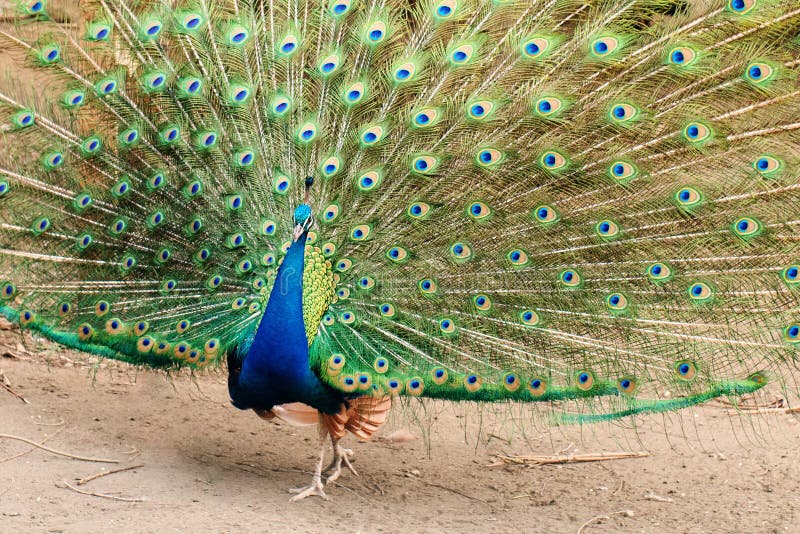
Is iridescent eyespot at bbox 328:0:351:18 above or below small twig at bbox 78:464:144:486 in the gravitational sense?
above

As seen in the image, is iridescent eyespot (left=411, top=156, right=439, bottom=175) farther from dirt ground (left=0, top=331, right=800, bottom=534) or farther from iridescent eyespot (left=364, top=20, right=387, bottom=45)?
dirt ground (left=0, top=331, right=800, bottom=534)

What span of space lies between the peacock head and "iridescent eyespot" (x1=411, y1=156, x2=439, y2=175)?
1.91ft

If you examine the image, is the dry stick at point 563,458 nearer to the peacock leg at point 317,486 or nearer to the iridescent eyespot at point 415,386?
the peacock leg at point 317,486

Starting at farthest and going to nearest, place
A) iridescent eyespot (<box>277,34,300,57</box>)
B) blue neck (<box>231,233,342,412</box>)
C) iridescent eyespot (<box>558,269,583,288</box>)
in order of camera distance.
Answer: iridescent eyespot (<box>277,34,300,57</box>) < iridescent eyespot (<box>558,269,583,288</box>) < blue neck (<box>231,233,342,412</box>)

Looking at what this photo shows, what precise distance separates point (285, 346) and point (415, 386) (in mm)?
569

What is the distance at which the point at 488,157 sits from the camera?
400 cm

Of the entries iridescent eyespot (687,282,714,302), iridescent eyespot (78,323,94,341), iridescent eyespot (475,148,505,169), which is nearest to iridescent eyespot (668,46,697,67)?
iridescent eyespot (475,148,505,169)

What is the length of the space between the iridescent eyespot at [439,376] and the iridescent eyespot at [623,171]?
1.10 metres

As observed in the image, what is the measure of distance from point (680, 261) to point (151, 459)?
8.88ft

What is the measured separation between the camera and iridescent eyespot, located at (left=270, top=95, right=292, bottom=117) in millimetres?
4152

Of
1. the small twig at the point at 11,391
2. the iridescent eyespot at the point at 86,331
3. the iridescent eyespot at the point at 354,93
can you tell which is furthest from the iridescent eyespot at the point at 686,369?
the small twig at the point at 11,391

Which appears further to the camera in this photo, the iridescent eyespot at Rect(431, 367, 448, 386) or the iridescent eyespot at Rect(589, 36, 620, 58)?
the iridescent eyespot at Rect(431, 367, 448, 386)

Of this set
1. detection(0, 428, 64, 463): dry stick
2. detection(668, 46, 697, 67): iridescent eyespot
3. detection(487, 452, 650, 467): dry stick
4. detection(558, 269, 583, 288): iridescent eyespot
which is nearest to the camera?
detection(668, 46, 697, 67): iridescent eyespot

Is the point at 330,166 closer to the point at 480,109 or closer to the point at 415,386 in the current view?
the point at 480,109
